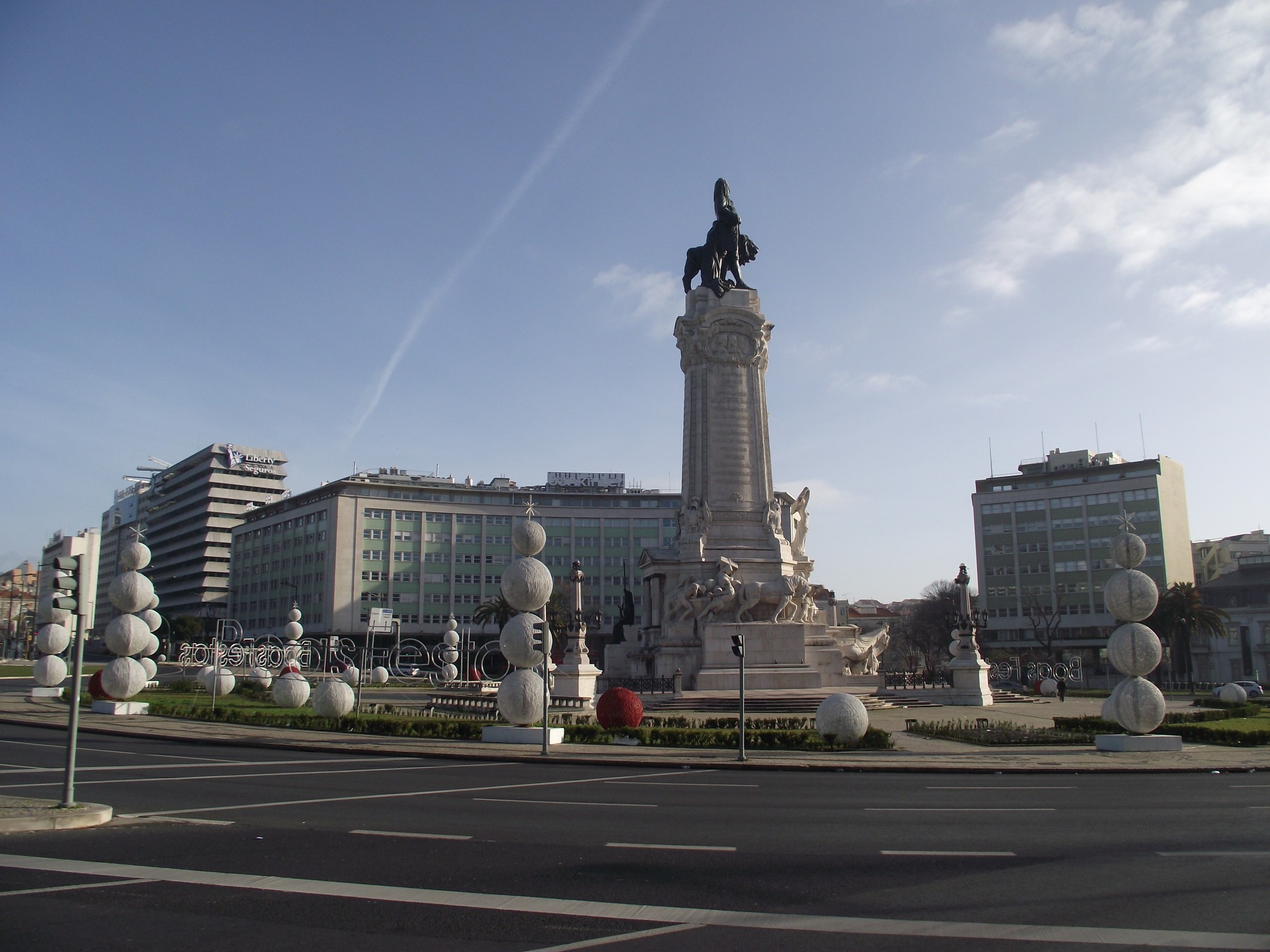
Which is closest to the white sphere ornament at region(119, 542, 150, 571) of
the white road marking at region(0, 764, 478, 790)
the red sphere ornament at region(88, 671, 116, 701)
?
the red sphere ornament at region(88, 671, 116, 701)

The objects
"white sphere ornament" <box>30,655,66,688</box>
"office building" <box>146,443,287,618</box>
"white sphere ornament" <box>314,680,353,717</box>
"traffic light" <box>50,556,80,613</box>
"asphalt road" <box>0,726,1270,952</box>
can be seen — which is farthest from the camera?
"office building" <box>146,443,287,618</box>

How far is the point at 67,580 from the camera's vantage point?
490 inches

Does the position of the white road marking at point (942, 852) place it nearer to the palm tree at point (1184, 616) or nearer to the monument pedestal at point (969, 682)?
the monument pedestal at point (969, 682)

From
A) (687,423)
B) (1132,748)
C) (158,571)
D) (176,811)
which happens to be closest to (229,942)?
(176,811)

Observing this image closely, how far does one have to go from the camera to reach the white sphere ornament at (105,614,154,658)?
99.3ft

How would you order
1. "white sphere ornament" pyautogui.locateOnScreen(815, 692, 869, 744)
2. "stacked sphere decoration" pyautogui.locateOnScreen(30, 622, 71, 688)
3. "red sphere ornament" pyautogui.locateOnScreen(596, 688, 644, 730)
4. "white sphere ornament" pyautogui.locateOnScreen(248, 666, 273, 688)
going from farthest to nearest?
"white sphere ornament" pyautogui.locateOnScreen(248, 666, 273, 688) → "stacked sphere decoration" pyautogui.locateOnScreen(30, 622, 71, 688) → "red sphere ornament" pyautogui.locateOnScreen(596, 688, 644, 730) → "white sphere ornament" pyautogui.locateOnScreen(815, 692, 869, 744)

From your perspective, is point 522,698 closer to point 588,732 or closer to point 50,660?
point 588,732

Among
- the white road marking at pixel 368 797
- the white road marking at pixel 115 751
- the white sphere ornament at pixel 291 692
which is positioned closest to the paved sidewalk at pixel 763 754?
the white road marking at pixel 115 751

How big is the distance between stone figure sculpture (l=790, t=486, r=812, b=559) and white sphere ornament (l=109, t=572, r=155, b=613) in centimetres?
2965

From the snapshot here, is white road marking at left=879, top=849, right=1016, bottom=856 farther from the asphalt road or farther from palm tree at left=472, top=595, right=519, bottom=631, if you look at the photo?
palm tree at left=472, top=595, right=519, bottom=631

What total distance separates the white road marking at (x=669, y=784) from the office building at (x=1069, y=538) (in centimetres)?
8100

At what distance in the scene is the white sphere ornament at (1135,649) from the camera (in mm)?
23125

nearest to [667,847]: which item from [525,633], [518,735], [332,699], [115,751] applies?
[525,633]

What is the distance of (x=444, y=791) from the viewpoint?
1546 cm
